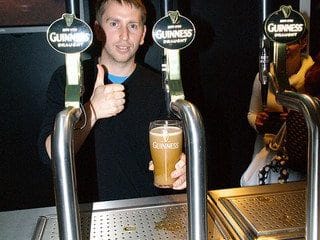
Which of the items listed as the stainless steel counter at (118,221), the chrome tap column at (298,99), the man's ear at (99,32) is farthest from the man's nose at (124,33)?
the chrome tap column at (298,99)

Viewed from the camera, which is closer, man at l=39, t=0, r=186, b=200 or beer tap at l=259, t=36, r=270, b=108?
beer tap at l=259, t=36, r=270, b=108

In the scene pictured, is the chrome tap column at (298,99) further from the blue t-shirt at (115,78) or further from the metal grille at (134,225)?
the blue t-shirt at (115,78)

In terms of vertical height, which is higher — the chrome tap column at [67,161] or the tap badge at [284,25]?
the tap badge at [284,25]

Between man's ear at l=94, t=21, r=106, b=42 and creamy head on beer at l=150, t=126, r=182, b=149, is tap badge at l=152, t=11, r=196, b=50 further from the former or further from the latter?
man's ear at l=94, t=21, r=106, b=42

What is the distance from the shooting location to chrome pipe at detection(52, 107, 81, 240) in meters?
0.63

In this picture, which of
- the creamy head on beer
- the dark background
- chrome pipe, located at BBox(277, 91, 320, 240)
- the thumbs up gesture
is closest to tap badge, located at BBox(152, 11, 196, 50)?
chrome pipe, located at BBox(277, 91, 320, 240)

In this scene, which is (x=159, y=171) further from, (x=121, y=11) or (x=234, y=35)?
(x=234, y=35)

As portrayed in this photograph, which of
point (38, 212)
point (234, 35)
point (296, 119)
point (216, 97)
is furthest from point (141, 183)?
point (234, 35)

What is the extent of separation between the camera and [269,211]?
992 millimetres

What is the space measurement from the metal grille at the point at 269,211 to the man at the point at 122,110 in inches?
33.4

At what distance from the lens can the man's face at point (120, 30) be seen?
1.72 meters

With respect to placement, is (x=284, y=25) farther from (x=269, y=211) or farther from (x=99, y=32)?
(x=99, y=32)

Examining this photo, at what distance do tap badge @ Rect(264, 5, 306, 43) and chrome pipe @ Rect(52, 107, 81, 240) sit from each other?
43cm

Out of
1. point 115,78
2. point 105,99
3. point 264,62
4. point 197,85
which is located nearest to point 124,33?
point 115,78
